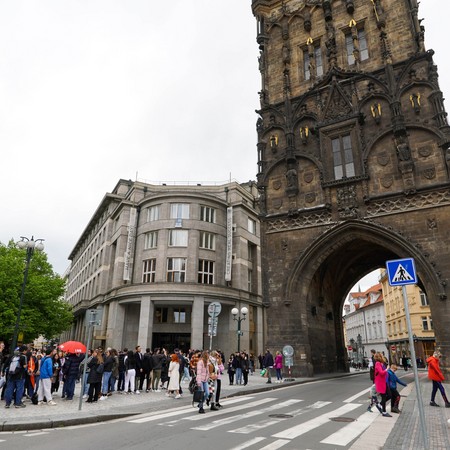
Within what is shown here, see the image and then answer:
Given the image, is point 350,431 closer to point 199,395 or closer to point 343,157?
point 199,395

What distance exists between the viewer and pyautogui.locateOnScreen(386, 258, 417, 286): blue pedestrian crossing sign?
20.9 feet

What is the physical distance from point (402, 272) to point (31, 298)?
35069mm

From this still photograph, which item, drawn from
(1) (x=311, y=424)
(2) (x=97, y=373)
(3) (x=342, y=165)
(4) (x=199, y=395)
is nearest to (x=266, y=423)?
(1) (x=311, y=424)

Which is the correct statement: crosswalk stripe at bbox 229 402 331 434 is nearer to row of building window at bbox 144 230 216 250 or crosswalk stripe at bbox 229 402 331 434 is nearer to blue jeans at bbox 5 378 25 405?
blue jeans at bbox 5 378 25 405

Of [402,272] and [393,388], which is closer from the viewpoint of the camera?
[402,272]

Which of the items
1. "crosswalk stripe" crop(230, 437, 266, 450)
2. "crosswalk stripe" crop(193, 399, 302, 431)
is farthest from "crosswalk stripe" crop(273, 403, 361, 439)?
"crosswalk stripe" crop(193, 399, 302, 431)

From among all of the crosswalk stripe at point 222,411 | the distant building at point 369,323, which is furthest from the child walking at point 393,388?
the distant building at point 369,323

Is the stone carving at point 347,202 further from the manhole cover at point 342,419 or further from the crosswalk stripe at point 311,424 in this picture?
the manhole cover at point 342,419

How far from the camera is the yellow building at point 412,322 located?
4697 cm

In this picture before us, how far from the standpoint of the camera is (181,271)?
1351 inches

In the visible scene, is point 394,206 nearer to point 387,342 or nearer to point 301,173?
point 301,173

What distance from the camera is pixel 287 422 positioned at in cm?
852

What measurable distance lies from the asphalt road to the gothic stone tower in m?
12.6

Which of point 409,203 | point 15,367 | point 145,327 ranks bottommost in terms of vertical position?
point 15,367
